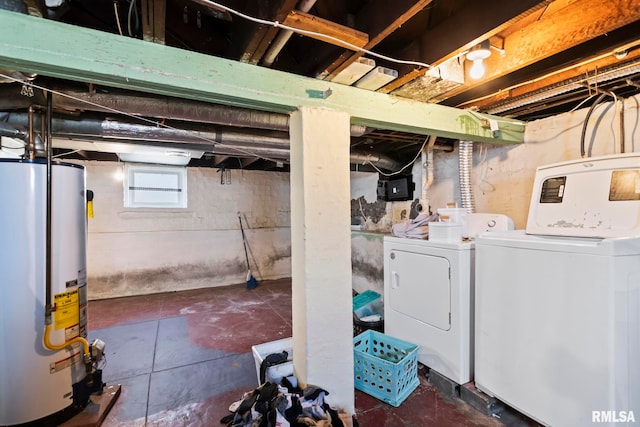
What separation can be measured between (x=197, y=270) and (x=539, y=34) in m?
5.13

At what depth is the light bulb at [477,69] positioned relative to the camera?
1666mm

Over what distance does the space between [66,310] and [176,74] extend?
1580 millimetres

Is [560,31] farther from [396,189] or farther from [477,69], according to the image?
[396,189]

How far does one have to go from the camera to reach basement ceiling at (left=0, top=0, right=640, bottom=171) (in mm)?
1236

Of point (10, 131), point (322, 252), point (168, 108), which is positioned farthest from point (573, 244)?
point (10, 131)

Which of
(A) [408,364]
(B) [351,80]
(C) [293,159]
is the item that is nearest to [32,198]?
(C) [293,159]

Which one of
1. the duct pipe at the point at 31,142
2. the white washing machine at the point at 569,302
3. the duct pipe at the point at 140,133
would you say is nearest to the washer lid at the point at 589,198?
the white washing machine at the point at 569,302

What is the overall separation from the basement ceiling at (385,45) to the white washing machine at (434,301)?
1113 millimetres

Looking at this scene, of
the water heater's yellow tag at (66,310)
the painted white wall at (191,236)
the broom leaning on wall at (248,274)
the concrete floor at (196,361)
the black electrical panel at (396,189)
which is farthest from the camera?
the broom leaning on wall at (248,274)

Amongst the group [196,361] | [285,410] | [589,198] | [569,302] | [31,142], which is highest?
[31,142]

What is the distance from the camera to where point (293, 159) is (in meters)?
1.71

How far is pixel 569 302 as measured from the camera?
142 cm

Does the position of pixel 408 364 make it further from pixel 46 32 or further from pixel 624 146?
pixel 46 32

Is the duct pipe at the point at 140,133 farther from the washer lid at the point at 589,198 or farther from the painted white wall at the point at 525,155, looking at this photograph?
the washer lid at the point at 589,198
